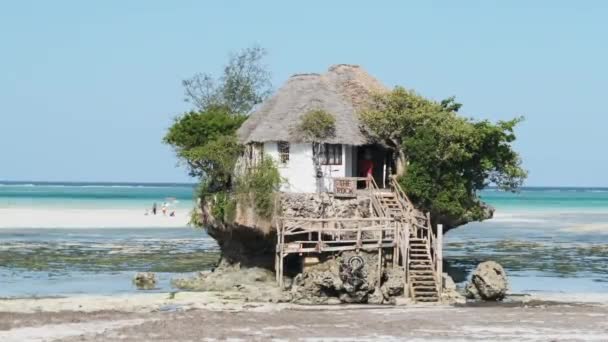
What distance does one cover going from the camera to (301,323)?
33219mm

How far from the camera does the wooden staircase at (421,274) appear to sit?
39.7 m

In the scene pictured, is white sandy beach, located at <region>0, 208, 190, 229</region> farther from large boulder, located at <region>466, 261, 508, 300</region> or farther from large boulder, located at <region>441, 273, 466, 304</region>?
large boulder, located at <region>466, 261, 508, 300</region>

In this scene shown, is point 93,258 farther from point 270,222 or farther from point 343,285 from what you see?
point 343,285

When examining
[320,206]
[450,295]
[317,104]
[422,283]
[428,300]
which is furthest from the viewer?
[317,104]

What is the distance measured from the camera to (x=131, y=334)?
101ft

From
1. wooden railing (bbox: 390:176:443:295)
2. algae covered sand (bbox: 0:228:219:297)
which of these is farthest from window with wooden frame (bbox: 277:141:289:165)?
algae covered sand (bbox: 0:228:219:297)

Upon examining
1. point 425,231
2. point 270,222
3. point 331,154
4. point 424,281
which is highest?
point 331,154

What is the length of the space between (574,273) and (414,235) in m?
13.7

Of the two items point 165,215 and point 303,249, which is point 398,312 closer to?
point 303,249

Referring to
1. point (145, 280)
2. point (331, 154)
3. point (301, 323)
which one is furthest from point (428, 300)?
point (145, 280)

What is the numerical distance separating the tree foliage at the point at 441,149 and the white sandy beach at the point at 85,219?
44.6 metres

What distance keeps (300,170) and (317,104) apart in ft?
10.0

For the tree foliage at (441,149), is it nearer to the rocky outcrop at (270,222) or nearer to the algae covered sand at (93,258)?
the rocky outcrop at (270,222)

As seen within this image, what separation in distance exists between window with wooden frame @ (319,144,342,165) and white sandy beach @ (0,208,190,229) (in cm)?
4562
